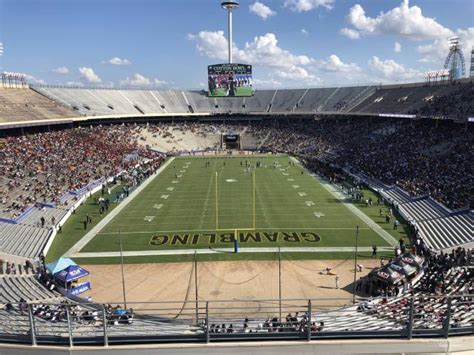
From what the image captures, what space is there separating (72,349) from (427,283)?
1632cm

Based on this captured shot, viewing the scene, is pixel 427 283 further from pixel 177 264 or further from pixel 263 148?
pixel 263 148

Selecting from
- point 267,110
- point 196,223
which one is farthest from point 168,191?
point 267,110

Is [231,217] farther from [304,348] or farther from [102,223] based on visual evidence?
[304,348]

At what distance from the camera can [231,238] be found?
1094 inches

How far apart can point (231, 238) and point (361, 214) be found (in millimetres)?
12120

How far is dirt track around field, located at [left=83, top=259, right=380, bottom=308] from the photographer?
19.5m

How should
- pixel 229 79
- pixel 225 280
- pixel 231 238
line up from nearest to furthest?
pixel 225 280 < pixel 231 238 < pixel 229 79

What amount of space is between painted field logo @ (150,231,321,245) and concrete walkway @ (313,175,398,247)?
4622 millimetres

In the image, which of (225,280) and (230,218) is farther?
(230,218)

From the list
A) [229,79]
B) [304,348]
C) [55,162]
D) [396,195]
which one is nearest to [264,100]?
[229,79]

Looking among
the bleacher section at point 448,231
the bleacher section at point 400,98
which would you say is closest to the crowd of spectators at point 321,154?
the bleacher section at point 400,98

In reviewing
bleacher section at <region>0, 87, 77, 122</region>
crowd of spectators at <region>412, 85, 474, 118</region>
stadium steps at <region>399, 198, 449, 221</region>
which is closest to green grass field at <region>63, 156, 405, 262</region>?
stadium steps at <region>399, 198, 449, 221</region>

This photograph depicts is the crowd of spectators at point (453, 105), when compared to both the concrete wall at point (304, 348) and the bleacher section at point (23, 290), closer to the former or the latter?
the bleacher section at point (23, 290)

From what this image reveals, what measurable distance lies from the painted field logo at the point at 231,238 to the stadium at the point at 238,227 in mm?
206
